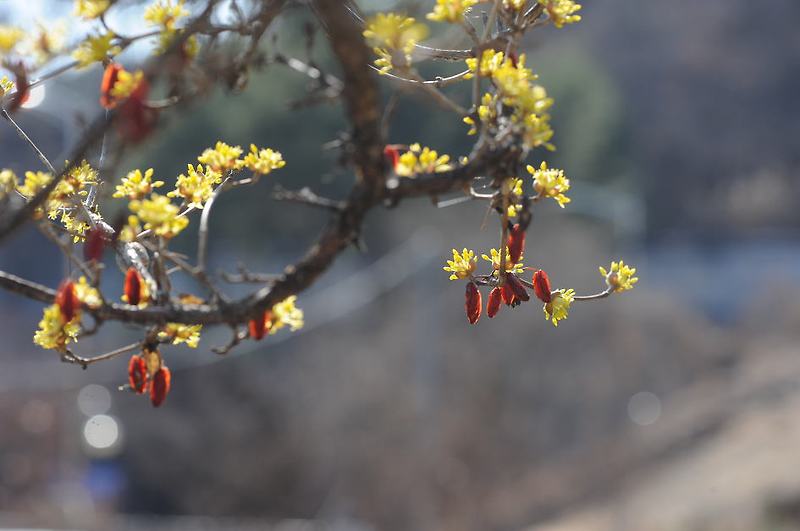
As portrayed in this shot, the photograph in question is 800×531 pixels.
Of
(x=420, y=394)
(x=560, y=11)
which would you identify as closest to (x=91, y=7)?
(x=560, y=11)

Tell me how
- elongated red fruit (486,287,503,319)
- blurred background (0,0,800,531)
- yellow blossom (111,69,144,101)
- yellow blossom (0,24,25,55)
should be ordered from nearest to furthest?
yellow blossom (111,69,144,101)
yellow blossom (0,24,25,55)
elongated red fruit (486,287,503,319)
blurred background (0,0,800,531)

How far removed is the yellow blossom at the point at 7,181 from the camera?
58.5 inches

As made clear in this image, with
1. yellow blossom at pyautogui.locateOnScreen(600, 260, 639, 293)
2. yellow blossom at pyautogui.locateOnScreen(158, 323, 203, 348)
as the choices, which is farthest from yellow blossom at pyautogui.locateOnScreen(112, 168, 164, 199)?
yellow blossom at pyautogui.locateOnScreen(600, 260, 639, 293)

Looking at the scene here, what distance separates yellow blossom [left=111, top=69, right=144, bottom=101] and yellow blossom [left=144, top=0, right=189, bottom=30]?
13 centimetres

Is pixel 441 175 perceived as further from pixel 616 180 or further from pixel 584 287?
pixel 616 180

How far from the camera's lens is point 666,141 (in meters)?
33.9

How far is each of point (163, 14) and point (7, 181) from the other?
0.32 m

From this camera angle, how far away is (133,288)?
5.35ft

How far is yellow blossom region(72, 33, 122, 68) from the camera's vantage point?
1500mm

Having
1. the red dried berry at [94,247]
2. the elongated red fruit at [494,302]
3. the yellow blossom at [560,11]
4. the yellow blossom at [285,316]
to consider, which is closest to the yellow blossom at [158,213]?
the red dried berry at [94,247]

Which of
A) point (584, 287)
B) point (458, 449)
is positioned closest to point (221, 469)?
point (458, 449)

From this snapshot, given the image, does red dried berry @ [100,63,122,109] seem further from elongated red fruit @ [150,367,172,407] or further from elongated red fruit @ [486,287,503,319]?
elongated red fruit @ [486,287,503,319]

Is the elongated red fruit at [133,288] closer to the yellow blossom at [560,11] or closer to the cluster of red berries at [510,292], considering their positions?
the cluster of red berries at [510,292]

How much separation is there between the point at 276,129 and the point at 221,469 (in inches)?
300
